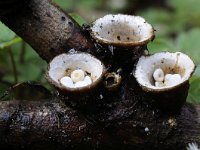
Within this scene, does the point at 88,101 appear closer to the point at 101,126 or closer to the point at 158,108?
the point at 101,126

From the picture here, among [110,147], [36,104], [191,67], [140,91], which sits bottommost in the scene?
[110,147]

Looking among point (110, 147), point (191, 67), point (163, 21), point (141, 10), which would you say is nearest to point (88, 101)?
point (110, 147)

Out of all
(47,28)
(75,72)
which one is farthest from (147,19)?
(75,72)

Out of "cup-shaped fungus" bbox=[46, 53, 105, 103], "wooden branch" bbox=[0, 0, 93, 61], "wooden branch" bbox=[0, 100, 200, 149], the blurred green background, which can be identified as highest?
"wooden branch" bbox=[0, 0, 93, 61]

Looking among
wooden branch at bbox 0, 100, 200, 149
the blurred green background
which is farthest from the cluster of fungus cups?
the blurred green background

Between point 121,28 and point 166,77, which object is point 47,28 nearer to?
point 121,28

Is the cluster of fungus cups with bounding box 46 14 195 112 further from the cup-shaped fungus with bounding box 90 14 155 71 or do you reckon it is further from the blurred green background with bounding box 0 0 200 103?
the blurred green background with bounding box 0 0 200 103
